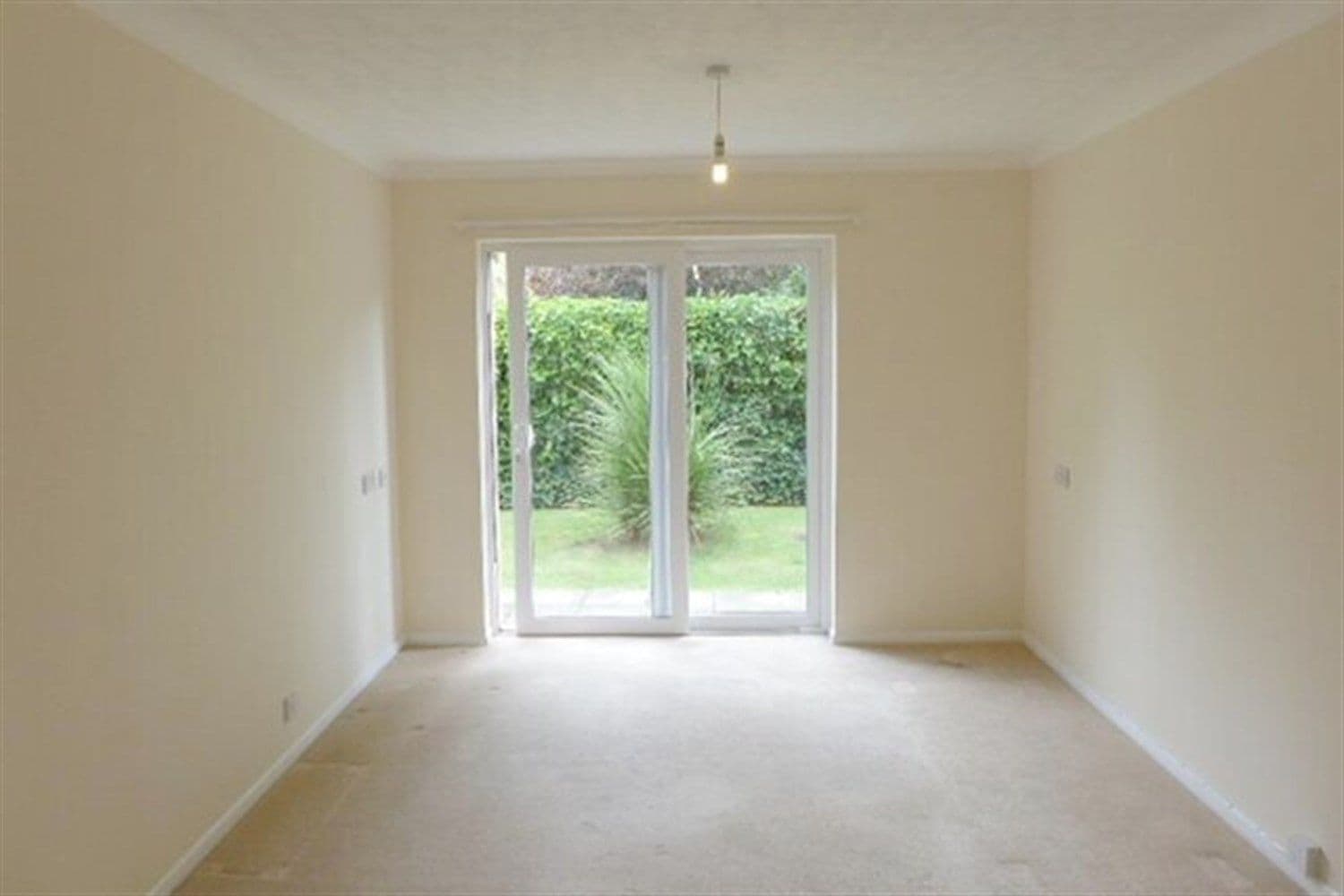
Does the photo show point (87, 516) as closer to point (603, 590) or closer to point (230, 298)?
point (230, 298)

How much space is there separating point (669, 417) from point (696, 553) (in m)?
0.72

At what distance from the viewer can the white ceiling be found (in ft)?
9.02

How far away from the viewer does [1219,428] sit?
10.4 ft

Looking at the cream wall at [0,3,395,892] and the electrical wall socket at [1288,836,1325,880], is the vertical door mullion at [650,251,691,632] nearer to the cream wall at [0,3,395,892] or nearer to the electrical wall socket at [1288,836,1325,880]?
the cream wall at [0,3,395,892]

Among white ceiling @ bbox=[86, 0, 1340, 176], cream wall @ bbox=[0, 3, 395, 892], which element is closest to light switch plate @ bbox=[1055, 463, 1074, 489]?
white ceiling @ bbox=[86, 0, 1340, 176]

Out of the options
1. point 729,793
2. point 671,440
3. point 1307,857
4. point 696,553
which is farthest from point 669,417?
point 1307,857

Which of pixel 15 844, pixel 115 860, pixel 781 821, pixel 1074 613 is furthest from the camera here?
pixel 1074 613

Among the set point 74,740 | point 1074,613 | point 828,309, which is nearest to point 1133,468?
point 1074,613

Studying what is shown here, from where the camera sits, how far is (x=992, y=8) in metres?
2.75

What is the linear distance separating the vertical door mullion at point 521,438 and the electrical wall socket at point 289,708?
170 centimetres

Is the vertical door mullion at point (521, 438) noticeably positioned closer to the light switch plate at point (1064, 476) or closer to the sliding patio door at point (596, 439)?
the sliding patio door at point (596, 439)

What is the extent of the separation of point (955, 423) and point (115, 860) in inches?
153

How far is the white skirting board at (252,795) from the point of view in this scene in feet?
9.37

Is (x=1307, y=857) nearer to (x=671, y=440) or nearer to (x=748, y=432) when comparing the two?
(x=748, y=432)
